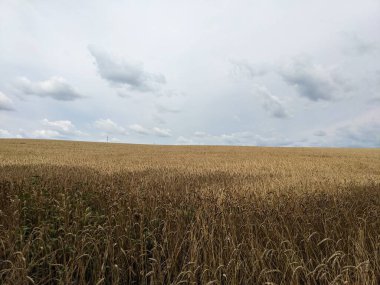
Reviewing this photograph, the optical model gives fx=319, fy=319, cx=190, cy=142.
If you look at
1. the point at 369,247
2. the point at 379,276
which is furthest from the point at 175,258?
the point at 369,247

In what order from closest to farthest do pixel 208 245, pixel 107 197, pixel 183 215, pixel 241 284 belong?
pixel 241 284 < pixel 208 245 < pixel 183 215 < pixel 107 197

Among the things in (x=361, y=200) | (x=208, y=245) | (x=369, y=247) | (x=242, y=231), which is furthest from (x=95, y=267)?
(x=361, y=200)

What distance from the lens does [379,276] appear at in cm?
396

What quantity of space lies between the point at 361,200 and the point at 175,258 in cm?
490

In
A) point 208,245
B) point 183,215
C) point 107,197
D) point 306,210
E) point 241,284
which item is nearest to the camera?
point 241,284

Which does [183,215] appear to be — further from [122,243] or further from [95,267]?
[95,267]

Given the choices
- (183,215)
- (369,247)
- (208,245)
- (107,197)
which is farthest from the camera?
(107,197)

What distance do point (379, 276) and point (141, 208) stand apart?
3.71 m

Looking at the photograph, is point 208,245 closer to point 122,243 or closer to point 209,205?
point 122,243

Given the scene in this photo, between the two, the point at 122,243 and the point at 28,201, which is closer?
the point at 122,243

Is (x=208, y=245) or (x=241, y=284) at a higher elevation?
(x=208, y=245)

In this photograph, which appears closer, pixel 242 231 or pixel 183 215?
pixel 242 231

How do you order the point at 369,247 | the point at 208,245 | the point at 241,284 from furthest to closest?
1. the point at 369,247
2. the point at 208,245
3. the point at 241,284

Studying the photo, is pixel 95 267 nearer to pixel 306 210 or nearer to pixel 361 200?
pixel 306 210
